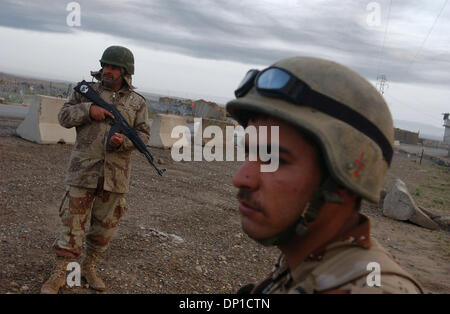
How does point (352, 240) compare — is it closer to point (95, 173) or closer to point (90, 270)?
point (95, 173)

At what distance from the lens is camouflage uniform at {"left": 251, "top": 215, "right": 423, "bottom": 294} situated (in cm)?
108

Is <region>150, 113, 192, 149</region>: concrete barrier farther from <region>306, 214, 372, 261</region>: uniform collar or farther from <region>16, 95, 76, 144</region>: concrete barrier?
<region>306, 214, 372, 261</region>: uniform collar

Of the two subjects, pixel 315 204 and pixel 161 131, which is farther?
pixel 161 131

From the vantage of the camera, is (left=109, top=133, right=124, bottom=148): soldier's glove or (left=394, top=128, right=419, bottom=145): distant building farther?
(left=394, top=128, right=419, bottom=145): distant building

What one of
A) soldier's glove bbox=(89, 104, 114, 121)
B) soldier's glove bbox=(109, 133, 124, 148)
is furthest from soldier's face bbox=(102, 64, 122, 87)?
soldier's glove bbox=(109, 133, 124, 148)

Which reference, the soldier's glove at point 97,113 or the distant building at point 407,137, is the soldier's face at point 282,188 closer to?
the soldier's glove at point 97,113

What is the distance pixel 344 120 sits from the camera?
1.26m

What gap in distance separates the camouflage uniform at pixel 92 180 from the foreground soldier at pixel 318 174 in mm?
2803

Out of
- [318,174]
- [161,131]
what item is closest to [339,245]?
[318,174]

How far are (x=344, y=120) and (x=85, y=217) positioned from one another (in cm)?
307

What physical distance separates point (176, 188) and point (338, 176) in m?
7.42

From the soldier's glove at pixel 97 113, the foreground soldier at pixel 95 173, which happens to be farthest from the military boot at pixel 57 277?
the soldier's glove at pixel 97 113

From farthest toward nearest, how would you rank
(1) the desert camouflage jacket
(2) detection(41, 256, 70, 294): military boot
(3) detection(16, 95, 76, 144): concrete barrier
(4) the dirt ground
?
(3) detection(16, 95, 76, 144): concrete barrier → (4) the dirt ground → (1) the desert camouflage jacket → (2) detection(41, 256, 70, 294): military boot

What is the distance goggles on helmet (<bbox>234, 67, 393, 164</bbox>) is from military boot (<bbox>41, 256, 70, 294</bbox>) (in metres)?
3.03
